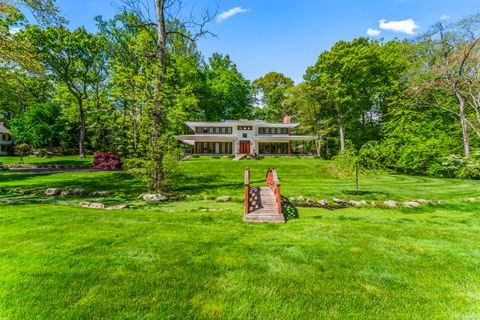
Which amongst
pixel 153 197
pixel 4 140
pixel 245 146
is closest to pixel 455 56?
pixel 245 146

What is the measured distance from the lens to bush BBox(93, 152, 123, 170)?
2034 cm

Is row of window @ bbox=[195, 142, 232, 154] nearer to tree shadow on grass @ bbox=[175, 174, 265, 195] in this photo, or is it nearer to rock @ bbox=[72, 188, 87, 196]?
tree shadow on grass @ bbox=[175, 174, 265, 195]

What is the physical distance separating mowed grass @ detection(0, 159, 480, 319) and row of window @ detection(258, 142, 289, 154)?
2594 centimetres

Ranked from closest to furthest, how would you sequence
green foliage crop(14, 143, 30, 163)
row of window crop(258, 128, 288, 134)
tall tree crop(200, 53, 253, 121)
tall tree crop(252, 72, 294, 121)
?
green foliage crop(14, 143, 30, 163)
row of window crop(258, 128, 288, 134)
tall tree crop(200, 53, 253, 121)
tall tree crop(252, 72, 294, 121)

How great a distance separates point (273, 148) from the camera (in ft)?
111

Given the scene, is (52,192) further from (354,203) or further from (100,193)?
(354,203)

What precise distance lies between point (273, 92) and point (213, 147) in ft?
67.4

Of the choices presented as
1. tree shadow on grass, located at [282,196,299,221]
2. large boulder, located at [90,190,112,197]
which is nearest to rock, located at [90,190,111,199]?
large boulder, located at [90,190,112,197]

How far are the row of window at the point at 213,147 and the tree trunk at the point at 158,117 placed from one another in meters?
21.8

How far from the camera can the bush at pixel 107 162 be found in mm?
20344

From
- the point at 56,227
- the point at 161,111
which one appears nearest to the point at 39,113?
the point at 161,111

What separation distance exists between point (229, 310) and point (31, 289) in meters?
2.97

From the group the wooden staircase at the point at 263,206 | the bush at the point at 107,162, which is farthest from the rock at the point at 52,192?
the wooden staircase at the point at 263,206

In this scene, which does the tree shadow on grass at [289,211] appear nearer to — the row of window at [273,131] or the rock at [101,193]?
the rock at [101,193]
